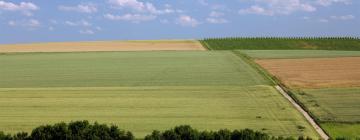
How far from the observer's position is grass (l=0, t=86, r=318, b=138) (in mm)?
30406

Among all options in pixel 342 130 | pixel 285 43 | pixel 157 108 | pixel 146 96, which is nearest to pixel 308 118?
pixel 342 130

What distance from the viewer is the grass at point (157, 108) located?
30406mm

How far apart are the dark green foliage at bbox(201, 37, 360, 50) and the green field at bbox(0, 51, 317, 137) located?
81.7 feet

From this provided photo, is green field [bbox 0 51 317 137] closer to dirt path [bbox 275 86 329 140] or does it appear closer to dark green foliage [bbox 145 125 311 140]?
dirt path [bbox 275 86 329 140]

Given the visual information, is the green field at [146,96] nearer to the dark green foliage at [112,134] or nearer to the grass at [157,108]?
the grass at [157,108]

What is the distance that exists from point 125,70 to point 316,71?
15.4m

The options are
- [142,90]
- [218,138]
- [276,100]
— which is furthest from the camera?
[142,90]

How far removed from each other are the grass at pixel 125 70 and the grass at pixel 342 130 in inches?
518

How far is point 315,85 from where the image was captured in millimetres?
43031

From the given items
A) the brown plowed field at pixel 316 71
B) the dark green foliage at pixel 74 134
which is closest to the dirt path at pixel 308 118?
the brown plowed field at pixel 316 71

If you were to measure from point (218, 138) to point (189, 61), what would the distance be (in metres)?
36.3

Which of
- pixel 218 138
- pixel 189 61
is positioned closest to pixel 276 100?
pixel 218 138

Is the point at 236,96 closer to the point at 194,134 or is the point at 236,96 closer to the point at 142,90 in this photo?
the point at 142,90

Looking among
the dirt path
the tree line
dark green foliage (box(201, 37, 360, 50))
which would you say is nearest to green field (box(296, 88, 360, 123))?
the dirt path
